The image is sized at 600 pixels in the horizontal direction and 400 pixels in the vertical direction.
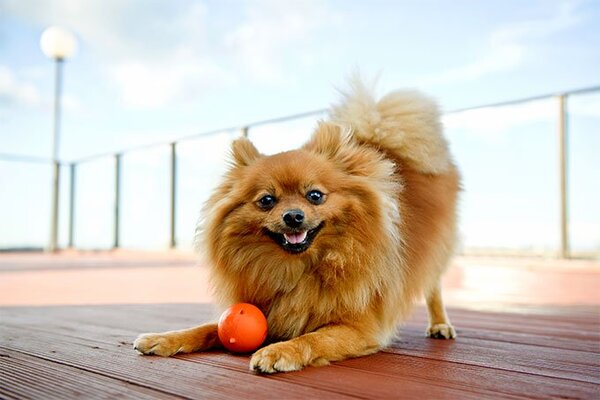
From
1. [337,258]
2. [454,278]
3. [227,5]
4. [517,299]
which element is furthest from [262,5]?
[337,258]

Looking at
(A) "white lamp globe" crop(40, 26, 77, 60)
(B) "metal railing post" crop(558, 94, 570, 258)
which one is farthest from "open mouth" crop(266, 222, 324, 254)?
(A) "white lamp globe" crop(40, 26, 77, 60)

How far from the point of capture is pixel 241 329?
6.11 ft

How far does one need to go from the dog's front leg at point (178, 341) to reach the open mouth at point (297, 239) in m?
0.42

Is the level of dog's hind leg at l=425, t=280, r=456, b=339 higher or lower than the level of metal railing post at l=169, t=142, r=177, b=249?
lower

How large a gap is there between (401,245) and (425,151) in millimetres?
422

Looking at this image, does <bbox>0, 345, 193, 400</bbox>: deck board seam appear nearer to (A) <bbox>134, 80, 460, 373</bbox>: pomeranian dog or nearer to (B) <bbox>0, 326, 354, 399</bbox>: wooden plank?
(B) <bbox>0, 326, 354, 399</bbox>: wooden plank

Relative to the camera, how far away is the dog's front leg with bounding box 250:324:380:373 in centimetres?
158

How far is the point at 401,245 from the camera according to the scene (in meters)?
2.10

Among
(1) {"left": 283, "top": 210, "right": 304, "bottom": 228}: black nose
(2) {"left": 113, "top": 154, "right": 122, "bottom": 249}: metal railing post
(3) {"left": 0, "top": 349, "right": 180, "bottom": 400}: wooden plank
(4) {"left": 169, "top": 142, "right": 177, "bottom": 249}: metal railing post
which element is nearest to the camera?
(3) {"left": 0, "top": 349, "right": 180, "bottom": 400}: wooden plank

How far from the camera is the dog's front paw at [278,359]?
1.56 metres

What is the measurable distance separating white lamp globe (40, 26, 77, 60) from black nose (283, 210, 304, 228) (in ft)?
31.7

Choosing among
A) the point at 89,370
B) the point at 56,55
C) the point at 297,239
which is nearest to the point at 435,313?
the point at 297,239

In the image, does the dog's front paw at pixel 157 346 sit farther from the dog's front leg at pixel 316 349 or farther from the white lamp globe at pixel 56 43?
the white lamp globe at pixel 56 43

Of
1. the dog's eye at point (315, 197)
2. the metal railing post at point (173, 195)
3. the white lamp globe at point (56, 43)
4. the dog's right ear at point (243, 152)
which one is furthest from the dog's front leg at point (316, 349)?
the white lamp globe at point (56, 43)
